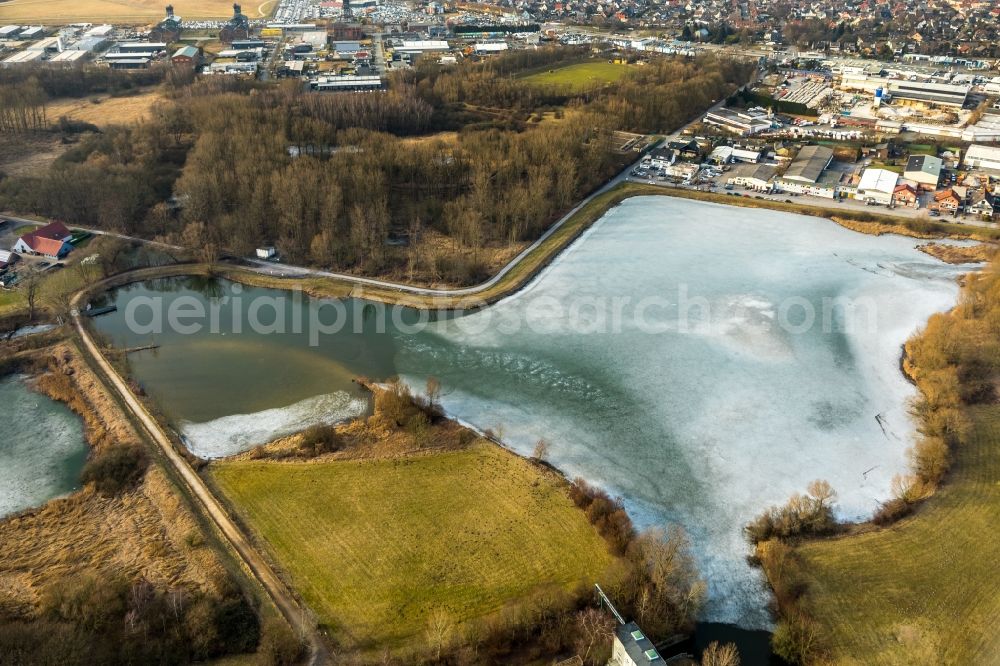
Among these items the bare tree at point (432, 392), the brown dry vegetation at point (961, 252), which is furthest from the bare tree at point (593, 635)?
the brown dry vegetation at point (961, 252)

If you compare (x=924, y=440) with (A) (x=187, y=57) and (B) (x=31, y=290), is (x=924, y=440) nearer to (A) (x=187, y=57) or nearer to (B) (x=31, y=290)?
(B) (x=31, y=290)

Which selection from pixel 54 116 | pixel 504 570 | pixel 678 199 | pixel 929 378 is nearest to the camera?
pixel 504 570

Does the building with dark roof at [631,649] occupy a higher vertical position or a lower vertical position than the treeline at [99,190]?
lower

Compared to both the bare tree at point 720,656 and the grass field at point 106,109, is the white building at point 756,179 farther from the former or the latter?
the grass field at point 106,109

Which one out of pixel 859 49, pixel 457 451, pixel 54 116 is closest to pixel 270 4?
pixel 54 116

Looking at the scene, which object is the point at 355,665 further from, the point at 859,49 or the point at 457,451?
the point at 859,49

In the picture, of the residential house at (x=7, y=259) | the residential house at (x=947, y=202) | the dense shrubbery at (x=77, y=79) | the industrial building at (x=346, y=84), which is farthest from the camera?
the industrial building at (x=346, y=84)
